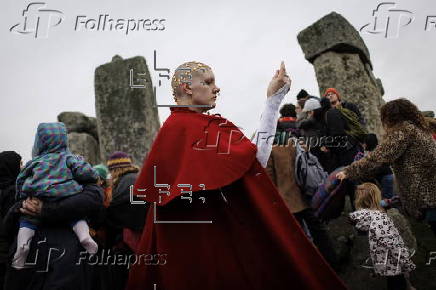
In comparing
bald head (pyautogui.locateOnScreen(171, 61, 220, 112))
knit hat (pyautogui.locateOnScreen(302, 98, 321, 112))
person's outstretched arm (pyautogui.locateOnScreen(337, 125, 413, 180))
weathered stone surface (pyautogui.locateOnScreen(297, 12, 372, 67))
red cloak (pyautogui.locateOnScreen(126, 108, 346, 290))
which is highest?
weathered stone surface (pyautogui.locateOnScreen(297, 12, 372, 67))

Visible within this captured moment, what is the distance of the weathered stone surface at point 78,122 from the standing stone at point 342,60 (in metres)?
7.47

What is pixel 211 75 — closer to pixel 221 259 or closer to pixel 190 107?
pixel 190 107

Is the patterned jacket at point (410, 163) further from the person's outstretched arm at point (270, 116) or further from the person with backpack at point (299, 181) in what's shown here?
the person's outstretched arm at point (270, 116)

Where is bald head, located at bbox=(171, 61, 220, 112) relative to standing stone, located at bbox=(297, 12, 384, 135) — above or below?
below

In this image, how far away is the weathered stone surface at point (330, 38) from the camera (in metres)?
7.22

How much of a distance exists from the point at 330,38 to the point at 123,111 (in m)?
5.50

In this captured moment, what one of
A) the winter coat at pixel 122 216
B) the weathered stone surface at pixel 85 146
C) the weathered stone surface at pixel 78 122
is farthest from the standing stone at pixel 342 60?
the weathered stone surface at pixel 78 122

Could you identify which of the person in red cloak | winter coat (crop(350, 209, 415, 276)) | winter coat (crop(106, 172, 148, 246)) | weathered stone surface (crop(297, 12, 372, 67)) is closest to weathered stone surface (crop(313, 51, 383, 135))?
weathered stone surface (crop(297, 12, 372, 67))

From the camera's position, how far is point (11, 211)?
2488 mm

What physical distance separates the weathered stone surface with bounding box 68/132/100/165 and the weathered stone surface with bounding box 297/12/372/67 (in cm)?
703

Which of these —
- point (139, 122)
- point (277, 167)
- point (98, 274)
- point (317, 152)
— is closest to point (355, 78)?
point (317, 152)

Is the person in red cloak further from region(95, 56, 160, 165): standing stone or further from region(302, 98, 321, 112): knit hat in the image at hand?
region(95, 56, 160, 165): standing stone

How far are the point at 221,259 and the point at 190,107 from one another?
2.63 ft

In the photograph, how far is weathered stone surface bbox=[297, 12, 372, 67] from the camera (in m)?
7.22
